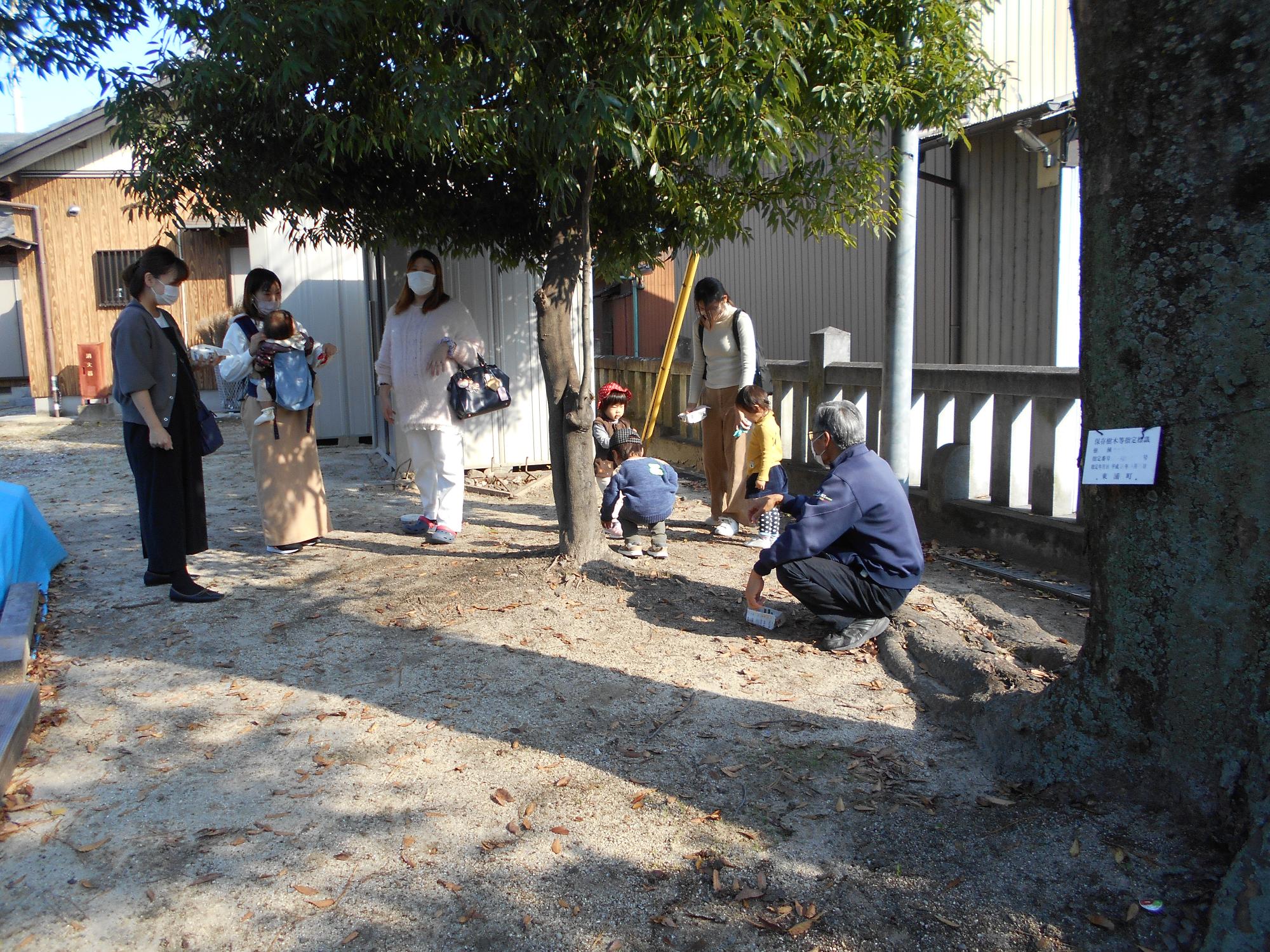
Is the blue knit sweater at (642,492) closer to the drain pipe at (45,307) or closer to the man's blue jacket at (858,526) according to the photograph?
the man's blue jacket at (858,526)

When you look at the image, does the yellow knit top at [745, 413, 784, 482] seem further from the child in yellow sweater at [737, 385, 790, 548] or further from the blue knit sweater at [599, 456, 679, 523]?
the blue knit sweater at [599, 456, 679, 523]

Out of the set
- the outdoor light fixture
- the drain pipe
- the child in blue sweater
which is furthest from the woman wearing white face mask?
the drain pipe

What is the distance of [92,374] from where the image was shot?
50.7 feet

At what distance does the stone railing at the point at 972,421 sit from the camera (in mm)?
5680

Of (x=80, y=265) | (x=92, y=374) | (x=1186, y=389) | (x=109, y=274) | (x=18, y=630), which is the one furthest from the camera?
(x=109, y=274)

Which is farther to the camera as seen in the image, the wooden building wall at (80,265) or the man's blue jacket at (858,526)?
the wooden building wall at (80,265)

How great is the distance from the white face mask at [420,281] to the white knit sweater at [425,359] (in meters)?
0.20

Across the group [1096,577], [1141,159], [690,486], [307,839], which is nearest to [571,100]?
[1141,159]

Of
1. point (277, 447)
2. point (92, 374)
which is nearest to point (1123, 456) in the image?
point (277, 447)

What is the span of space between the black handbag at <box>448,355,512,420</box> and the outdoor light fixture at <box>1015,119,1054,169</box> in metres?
5.40

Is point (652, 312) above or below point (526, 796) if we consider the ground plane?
above

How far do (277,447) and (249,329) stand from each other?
2.47 feet

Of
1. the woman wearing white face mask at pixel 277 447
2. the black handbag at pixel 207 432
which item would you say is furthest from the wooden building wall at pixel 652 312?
the black handbag at pixel 207 432

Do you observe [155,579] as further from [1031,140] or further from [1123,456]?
[1031,140]
